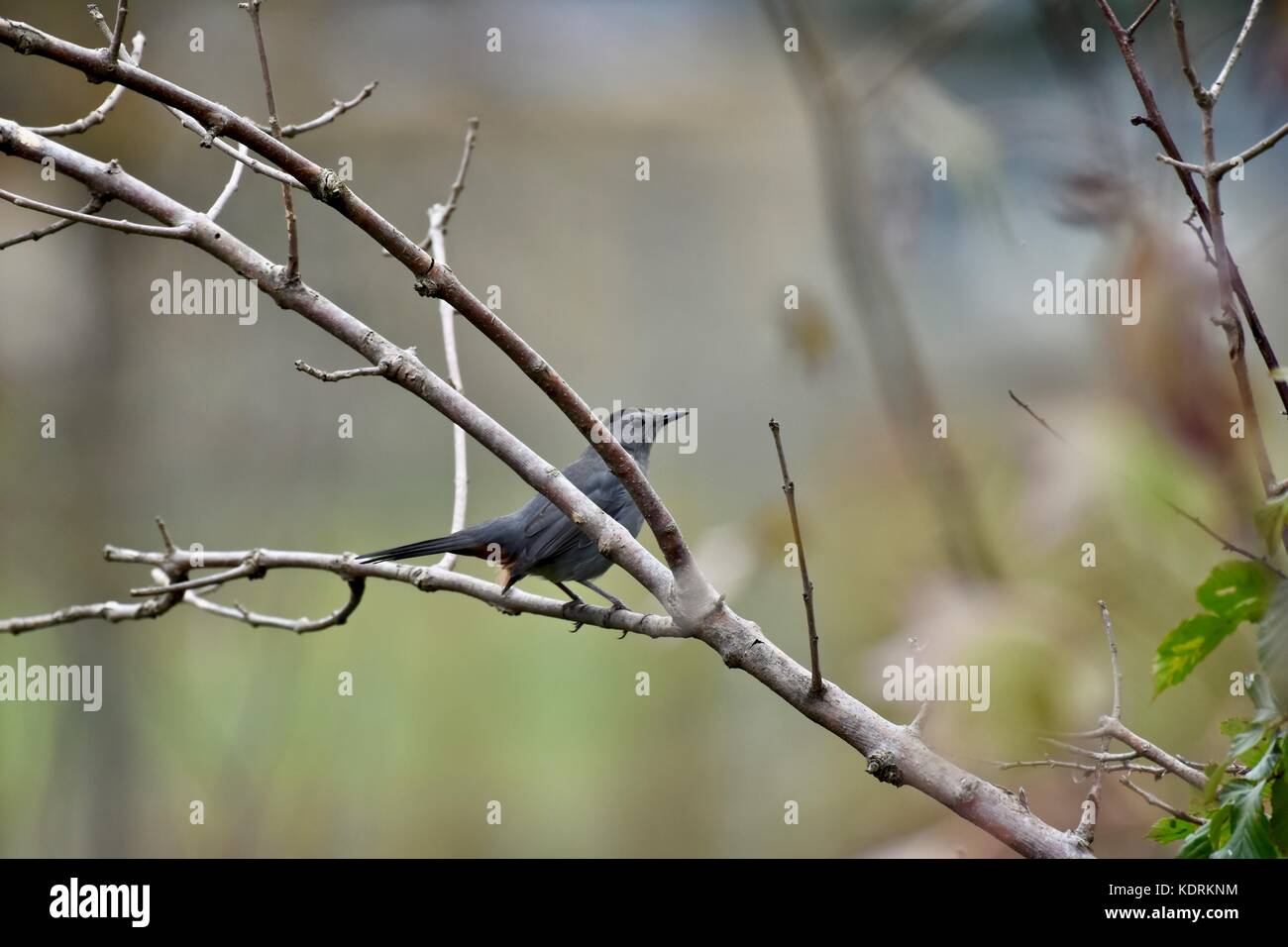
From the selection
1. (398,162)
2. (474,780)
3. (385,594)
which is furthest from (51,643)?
(398,162)

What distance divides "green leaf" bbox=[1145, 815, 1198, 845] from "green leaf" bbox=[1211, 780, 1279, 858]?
274mm

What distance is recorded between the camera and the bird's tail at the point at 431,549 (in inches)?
90.6

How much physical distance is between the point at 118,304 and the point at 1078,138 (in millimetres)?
4522

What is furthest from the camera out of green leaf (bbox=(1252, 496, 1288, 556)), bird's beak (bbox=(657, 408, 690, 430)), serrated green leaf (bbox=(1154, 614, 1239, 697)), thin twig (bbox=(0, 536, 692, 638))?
bird's beak (bbox=(657, 408, 690, 430))

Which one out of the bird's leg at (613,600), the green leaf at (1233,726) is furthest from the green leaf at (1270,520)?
the bird's leg at (613,600)

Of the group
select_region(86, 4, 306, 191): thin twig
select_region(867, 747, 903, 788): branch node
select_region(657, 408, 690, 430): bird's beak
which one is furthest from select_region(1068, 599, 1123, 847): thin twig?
select_region(657, 408, 690, 430): bird's beak

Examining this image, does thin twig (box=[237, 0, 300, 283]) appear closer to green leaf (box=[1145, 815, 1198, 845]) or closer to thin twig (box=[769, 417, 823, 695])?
thin twig (box=[769, 417, 823, 695])

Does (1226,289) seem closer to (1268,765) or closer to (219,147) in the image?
(1268,765)

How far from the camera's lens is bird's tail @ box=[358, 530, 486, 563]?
230cm

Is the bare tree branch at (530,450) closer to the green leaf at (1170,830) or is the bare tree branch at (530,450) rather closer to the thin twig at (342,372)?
the thin twig at (342,372)

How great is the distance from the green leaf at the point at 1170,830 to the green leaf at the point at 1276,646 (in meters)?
0.37
